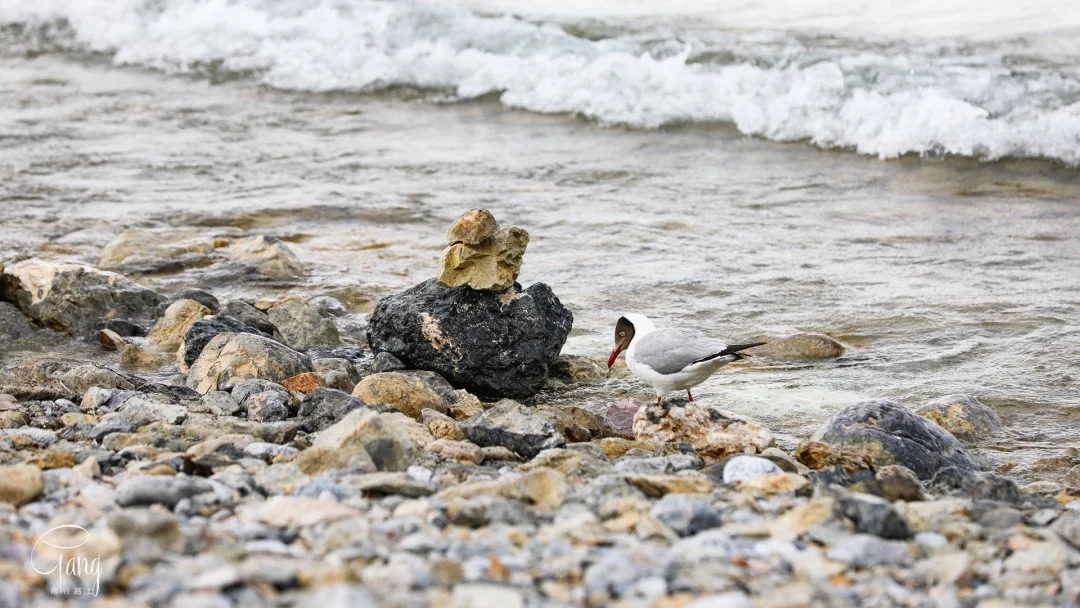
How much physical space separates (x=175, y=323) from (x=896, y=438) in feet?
12.8

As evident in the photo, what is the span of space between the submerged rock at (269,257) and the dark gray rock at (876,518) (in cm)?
503

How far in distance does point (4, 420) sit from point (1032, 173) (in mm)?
8549

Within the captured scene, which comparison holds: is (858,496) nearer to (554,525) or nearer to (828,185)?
(554,525)

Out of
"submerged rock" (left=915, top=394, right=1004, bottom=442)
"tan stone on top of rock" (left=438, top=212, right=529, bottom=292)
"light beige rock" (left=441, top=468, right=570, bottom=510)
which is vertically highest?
"tan stone on top of rock" (left=438, top=212, right=529, bottom=292)

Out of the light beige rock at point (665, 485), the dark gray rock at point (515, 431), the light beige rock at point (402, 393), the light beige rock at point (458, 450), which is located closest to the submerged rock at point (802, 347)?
the light beige rock at point (402, 393)

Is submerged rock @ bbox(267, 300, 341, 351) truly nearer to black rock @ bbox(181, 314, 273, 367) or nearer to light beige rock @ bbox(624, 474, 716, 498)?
black rock @ bbox(181, 314, 273, 367)

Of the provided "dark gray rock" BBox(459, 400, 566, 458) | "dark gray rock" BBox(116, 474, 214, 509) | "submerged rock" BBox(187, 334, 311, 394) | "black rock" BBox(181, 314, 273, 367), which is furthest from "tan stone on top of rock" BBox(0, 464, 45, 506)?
"black rock" BBox(181, 314, 273, 367)

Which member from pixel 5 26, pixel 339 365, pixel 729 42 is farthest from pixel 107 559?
pixel 5 26

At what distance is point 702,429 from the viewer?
479 cm

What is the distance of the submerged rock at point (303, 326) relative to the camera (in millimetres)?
6258

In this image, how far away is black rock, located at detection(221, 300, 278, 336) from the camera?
630cm

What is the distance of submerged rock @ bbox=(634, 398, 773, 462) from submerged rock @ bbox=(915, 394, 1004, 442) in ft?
3.13

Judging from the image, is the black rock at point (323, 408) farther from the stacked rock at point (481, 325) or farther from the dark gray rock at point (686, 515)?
the dark gray rock at point (686, 515)

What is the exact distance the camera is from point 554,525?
3.12m
